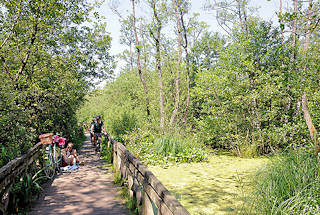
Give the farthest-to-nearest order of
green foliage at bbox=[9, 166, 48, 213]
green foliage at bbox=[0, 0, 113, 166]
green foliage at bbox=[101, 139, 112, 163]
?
1. green foliage at bbox=[101, 139, 112, 163]
2. green foliage at bbox=[0, 0, 113, 166]
3. green foliage at bbox=[9, 166, 48, 213]

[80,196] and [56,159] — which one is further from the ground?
[56,159]

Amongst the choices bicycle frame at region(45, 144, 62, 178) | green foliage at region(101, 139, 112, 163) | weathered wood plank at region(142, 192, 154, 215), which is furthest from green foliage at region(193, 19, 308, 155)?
weathered wood plank at region(142, 192, 154, 215)

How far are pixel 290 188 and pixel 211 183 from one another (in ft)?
11.9

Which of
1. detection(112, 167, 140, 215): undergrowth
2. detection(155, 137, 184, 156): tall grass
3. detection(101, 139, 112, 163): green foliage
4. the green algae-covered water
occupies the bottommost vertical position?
the green algae-covered water

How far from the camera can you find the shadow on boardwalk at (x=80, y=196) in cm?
518

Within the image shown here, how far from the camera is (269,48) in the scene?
11727mm

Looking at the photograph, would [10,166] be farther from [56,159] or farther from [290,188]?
[290,188]

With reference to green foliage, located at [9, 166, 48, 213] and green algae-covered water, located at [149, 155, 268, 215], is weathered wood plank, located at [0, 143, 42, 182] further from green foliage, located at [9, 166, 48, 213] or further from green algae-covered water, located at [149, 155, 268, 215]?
green algae-covered water, located at [149, 155, 268, 215]

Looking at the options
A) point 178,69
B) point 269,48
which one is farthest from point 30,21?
point 269,48

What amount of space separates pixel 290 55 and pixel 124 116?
434 inches

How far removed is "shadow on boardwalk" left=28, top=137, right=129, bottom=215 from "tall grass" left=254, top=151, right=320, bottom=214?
2513mm

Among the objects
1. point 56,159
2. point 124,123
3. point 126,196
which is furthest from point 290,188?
point 124,123

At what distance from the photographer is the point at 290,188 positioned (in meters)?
4.14

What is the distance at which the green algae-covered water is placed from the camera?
570 cm
